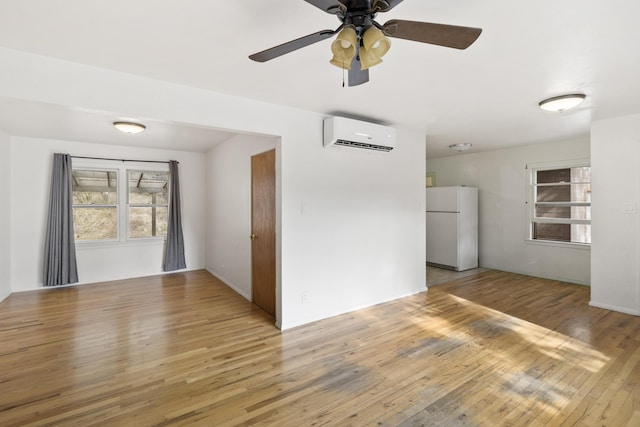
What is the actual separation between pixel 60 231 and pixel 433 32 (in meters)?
5.96

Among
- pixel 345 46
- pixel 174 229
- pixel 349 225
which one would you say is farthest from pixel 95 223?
pixel 345 46

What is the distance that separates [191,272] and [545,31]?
6.09 m

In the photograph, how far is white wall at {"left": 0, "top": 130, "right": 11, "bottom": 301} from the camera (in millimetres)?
4301

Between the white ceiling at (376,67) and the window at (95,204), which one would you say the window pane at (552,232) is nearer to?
the white ceiling at (376,67)

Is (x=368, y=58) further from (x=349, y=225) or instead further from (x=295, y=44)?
(x=349, y=225)

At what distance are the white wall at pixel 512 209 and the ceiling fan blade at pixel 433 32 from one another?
4953mm

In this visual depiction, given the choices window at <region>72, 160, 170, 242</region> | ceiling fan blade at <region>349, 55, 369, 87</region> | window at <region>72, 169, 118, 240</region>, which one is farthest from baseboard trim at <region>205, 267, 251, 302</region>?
ceiling fan blade at <region>349, 55, 369, 87</region>

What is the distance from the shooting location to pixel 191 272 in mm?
5996

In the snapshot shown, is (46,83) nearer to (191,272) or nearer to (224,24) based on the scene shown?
(224,24)

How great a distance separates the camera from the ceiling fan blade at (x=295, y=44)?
4.51 ft

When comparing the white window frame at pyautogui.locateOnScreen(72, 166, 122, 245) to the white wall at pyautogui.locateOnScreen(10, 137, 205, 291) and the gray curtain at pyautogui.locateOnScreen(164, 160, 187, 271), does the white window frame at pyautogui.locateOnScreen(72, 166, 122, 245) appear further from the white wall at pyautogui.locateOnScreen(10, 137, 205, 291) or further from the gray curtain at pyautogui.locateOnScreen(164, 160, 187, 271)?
the gray curtain at pyautogui.locateOnScreen(164, 160, 187, 271)

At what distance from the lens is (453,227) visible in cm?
591

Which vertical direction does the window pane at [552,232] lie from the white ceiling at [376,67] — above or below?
below

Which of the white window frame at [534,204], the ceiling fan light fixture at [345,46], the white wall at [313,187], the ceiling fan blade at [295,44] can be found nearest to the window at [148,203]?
the white wall at [313,187]
